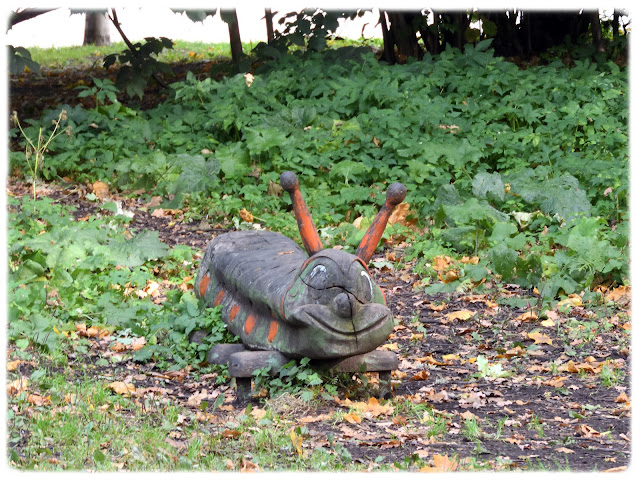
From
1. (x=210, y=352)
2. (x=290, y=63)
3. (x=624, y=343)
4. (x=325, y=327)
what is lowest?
(x=624, y=343)

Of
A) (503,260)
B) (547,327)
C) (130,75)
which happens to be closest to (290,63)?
(130,75)

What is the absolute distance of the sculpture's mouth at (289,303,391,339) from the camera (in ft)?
13.9

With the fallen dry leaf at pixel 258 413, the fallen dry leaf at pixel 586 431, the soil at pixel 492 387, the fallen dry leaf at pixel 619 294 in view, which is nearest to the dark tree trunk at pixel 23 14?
the soil at pixel 492 387

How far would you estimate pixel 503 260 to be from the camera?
6.50 meters

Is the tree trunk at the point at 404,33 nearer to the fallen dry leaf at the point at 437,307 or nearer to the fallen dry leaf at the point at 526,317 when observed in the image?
the fallen dry leaf at the point at 437,307

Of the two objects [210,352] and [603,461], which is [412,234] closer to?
[210,352]

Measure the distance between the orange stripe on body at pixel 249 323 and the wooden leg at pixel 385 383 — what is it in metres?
0.77

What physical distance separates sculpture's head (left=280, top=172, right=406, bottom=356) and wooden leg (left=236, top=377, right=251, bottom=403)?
1.38ft

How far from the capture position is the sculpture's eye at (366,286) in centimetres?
430

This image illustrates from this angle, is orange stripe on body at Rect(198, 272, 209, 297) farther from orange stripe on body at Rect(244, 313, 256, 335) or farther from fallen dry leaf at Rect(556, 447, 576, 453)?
fallen dry leaf at Rect(556, 447, 576, 453)

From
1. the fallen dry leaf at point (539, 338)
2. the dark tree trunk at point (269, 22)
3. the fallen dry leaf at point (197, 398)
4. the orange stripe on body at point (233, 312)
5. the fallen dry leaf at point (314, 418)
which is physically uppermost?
the dark tree trunk at point (269, 22)

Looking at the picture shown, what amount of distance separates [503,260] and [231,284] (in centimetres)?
235

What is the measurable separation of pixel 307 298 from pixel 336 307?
18 cm

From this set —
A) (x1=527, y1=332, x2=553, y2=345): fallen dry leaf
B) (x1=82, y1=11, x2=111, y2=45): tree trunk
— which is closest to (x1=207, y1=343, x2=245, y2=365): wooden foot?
(x1=527, y1=332, x2=553, y2=345): fallen dry leaf
